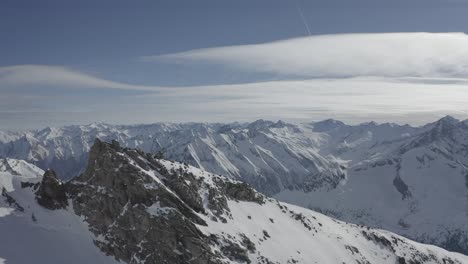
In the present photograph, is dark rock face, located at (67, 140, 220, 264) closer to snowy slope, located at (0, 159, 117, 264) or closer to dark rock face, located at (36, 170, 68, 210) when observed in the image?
dark rock face, located at (36, 170, 68, 210)

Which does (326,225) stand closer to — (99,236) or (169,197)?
(169,197)

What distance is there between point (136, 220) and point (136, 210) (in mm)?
2238

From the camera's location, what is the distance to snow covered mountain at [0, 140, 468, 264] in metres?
89.6

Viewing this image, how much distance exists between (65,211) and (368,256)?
8740 centimetres

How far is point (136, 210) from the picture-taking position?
94.6m

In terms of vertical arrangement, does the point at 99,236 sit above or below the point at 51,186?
below

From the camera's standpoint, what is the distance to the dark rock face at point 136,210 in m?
89.8

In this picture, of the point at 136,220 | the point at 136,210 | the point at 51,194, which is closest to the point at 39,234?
the point at 51,194

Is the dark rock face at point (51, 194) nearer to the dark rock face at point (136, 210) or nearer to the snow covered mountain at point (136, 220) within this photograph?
the snow covered mountain at point (136, 220)

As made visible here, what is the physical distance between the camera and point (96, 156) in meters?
105

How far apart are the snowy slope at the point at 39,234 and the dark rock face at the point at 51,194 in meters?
1.41

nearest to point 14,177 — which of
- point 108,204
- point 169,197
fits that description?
point 108,204

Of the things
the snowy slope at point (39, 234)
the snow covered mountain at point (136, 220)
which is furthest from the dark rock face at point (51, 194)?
the snowy slope at point (39, 234)

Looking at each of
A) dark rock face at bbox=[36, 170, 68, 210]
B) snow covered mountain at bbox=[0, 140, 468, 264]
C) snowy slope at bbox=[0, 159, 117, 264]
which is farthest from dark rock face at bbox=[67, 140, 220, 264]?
snowy slope at bbox=[0, 159, 117, 264]
